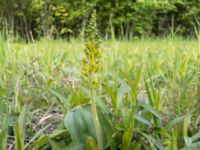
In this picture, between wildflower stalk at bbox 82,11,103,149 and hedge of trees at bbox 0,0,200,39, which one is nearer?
wildflower stalk at bbox 82,11,103,149

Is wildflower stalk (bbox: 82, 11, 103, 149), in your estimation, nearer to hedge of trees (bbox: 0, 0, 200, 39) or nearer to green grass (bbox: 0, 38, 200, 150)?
green grass (bbox: 0, 38, 200, 150)

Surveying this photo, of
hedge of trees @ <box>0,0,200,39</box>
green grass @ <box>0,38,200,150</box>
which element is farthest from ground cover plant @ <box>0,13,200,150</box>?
hedge of trees @ <box>0,0,200,39</box>

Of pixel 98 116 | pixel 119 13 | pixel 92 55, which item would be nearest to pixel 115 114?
pixel 98 116

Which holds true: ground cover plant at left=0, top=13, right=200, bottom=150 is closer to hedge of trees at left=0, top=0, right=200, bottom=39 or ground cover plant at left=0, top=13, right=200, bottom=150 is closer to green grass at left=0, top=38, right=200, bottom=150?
green grass at left=0, top=38, right=200, bottom=150

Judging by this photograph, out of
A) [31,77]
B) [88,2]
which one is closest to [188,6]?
[88,2]

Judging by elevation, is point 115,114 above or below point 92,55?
below

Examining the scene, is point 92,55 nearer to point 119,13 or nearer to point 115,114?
point 115,114

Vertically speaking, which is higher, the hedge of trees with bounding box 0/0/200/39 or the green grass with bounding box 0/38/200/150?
the green grass with bounding box 0/38/200/150

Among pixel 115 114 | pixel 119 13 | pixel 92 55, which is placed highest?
pixel 92 55

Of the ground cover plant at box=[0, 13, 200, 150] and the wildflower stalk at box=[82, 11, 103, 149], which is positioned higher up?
the wildflower stalk at box=[82, 11, 103, 149]

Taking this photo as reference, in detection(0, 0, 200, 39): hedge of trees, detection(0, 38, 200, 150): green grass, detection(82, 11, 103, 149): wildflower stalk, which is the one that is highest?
detection(82, 11, 103, 149): wildflower stalk

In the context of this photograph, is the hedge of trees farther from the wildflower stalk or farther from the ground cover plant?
the wildflower stalk

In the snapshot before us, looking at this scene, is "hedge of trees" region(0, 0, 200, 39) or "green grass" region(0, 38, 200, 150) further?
"hedge of trees" region(0, 0, 200, 39)

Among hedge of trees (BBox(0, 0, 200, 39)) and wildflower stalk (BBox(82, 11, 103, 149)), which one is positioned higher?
wildflower stalk (BBox(82, 11, 103, 149))
